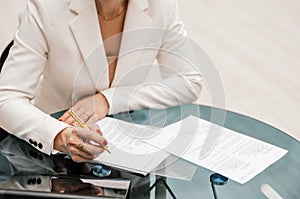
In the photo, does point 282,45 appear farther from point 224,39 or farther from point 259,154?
point 259,154

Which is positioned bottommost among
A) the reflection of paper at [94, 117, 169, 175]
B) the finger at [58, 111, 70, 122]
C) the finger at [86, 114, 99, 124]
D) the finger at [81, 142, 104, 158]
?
the reflection of paper at [94, 117, 169, 175]

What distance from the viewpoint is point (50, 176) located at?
1.45 metres

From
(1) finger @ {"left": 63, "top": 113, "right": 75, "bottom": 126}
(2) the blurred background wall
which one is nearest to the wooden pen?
(1) finger @ {"left": 63, "top": 113, "right": 75, "bottom": 126}

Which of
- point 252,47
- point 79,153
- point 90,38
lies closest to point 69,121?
point 79,153

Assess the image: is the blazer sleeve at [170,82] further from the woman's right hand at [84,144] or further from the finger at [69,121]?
the woman's right hand at [84,144]

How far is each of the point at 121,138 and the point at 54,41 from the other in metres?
0.40

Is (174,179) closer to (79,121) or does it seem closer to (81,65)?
(79,121)

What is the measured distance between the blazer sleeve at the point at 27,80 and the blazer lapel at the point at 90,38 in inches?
4.0

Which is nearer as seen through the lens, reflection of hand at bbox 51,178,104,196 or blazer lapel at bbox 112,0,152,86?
reflection of hand at bbox 51,178,104,196

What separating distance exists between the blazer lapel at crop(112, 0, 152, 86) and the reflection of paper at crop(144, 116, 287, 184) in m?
0.28

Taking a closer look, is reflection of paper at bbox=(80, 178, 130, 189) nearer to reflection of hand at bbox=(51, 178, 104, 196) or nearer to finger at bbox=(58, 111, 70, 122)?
reflection of hand at bbox=(51, 178, 104, 196)

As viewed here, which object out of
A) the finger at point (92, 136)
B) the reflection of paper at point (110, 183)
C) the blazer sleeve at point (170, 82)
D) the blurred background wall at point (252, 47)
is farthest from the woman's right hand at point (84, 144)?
the blurred background wall at point (252, 47)

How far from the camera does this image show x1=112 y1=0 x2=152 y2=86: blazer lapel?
187 cm

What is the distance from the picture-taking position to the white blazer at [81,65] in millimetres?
1699
